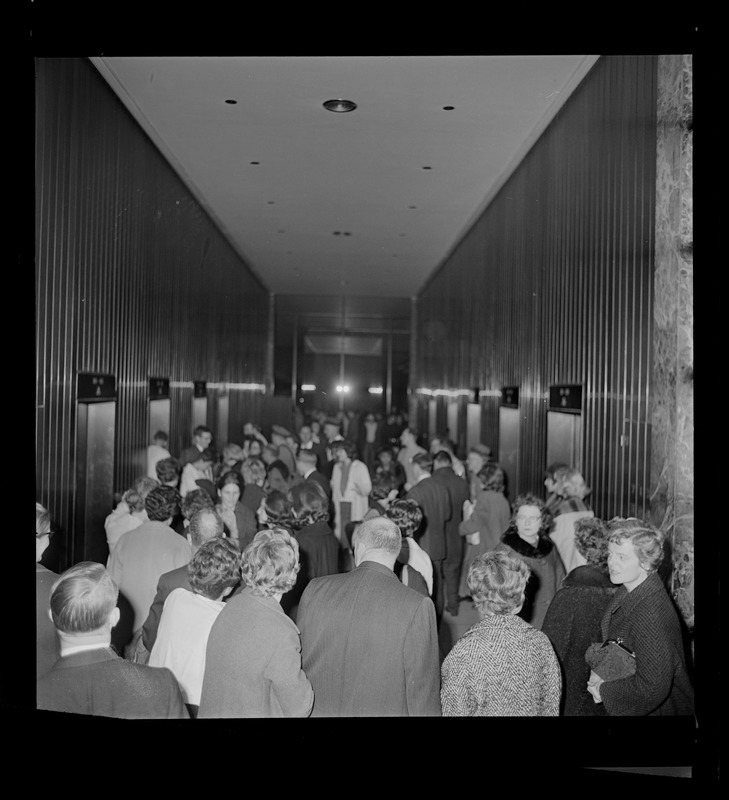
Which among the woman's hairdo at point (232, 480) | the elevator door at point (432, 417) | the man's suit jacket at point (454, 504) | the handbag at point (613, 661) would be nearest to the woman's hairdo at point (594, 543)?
the handbag at point (613, 661)

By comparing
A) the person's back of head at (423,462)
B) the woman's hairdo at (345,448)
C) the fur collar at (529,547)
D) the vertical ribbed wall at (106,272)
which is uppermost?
the vertical ribbed wall at (106,272)

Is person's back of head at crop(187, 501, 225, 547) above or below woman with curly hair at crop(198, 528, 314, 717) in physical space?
above

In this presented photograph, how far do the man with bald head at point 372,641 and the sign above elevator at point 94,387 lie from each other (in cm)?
422

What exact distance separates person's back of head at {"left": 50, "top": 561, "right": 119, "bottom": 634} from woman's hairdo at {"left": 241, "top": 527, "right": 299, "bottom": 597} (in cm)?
57

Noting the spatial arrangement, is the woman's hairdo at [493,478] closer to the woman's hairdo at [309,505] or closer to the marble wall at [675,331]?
the marble wall at [675,331]

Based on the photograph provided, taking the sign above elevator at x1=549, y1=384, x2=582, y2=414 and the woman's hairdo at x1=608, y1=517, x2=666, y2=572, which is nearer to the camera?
the woman's hairdo at x1=608, y1=517, x2=666, y2=572

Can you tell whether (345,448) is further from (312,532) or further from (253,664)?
(253,664)

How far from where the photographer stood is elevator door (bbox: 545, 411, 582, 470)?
7.26m

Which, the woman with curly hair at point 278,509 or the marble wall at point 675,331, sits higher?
the marble wall at point 675,331

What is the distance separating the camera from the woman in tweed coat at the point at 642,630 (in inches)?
126

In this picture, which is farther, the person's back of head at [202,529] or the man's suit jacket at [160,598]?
the person's back of head at [202,529]

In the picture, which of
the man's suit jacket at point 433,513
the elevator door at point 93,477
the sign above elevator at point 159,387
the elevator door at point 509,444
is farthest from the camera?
the elevator door at point 509,444

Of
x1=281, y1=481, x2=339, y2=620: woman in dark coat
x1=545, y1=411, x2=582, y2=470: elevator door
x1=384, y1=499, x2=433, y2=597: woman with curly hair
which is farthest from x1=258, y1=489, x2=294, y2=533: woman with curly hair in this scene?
x1=545, y1=411, x2=582, y2=470: elevator door

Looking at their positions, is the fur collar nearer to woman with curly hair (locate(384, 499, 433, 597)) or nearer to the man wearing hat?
woman with curly hair (locate(384, 499, 433, 597))
